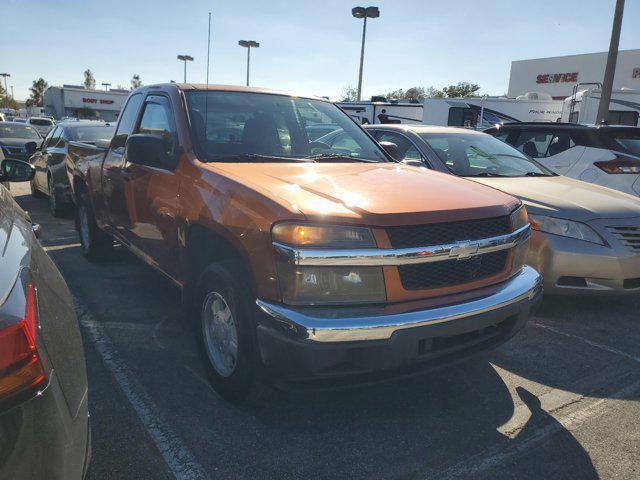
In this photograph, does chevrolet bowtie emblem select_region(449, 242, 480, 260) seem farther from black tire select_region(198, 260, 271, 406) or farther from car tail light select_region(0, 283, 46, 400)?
car tail light select_region(0, 283, 46, 400)

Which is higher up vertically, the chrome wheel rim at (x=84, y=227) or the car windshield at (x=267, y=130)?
the car windshield at (x=267, y=130)

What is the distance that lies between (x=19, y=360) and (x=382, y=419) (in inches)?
82.3

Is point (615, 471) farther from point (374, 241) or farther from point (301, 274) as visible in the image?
point (301, 274)

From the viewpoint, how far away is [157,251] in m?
3.90

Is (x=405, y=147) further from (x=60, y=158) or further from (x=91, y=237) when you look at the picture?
(x=60, y=158)

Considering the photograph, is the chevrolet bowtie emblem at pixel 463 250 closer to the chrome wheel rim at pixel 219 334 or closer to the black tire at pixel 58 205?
the chrome wheel rim at pixel 219 334

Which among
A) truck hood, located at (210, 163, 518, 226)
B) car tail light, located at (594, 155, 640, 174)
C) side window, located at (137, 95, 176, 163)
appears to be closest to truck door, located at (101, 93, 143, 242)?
side window, located at (137, 95, 176, 163)

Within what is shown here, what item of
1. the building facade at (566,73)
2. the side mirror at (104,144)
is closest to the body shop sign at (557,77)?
the building facade at (566,73)

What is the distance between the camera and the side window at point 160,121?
11.9 ft

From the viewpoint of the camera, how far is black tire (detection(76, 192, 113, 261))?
226 inches

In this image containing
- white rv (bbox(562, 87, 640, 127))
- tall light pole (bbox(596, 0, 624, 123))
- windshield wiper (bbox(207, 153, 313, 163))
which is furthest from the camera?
white rv (bbox(562, 87, 640, 127))

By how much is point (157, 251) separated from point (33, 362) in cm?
264

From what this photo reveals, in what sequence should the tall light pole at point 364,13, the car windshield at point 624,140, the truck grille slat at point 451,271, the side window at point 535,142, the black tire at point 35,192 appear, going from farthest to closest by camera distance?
the tall light pole at point 364,13 < the black tire at point 35,192 < the side window at point 535,142 < the car windshield at point 624,140 < the truck grille slat at point 451,271

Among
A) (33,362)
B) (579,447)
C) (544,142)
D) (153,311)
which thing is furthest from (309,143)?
(544,142)
